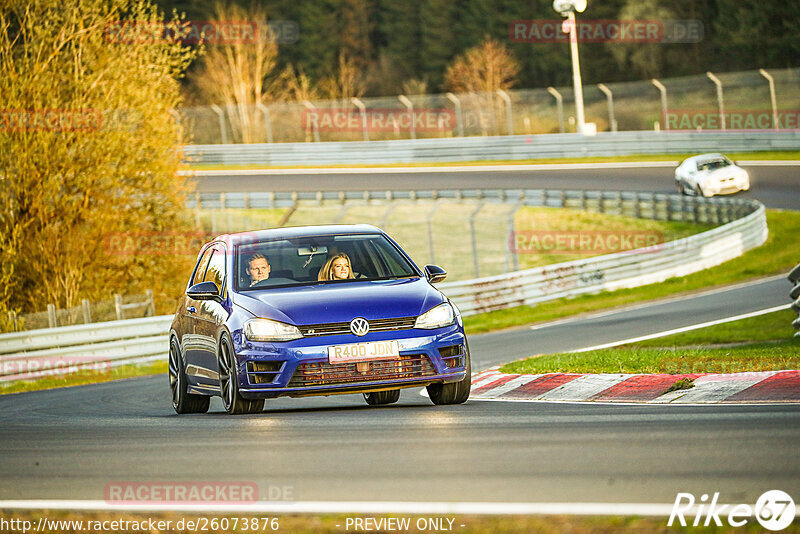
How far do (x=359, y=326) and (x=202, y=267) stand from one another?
2.90 meters

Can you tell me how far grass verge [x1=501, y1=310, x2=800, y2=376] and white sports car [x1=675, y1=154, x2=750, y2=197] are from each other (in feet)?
71.0

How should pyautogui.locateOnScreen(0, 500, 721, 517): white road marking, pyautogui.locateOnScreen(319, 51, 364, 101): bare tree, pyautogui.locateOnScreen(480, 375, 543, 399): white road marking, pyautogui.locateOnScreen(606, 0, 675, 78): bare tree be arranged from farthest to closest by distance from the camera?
1. pyautogui.locateOnScreen(319, 51, 364, 101): bare tree
2. pyautogui.locateOnScreen(606, 0, 675, 78): bare tree
3. pyautogui.locateOnScreen(480, 375, 543, 399): white road marking
4. pyautogui.locateOnScreen(0, 500, 721, 517): white road marking

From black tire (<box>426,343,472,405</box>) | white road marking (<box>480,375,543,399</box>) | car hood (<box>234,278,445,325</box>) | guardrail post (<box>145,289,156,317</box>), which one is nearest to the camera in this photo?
car hood (<box>234,278,445,325</box>)

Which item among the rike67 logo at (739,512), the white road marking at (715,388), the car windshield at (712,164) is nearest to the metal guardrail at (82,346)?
the white road marking at (715,388)

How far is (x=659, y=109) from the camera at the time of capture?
6266 centimetres

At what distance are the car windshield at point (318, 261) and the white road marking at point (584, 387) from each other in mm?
1636

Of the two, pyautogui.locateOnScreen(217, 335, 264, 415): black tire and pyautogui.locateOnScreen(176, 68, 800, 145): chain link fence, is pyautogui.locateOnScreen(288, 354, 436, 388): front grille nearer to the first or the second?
pyautogui.locateOnScreen(217, 335, 264, 415): black tire

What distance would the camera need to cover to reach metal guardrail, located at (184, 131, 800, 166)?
47781 millimetres

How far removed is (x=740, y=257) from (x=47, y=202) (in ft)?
56.0

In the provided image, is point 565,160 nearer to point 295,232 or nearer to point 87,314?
point 87,314

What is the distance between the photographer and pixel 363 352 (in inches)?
377

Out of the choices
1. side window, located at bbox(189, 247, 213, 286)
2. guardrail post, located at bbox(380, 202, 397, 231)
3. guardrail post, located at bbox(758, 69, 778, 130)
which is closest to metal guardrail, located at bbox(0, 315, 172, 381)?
guardrail post, located at bbox(380, 202, 397, 231)

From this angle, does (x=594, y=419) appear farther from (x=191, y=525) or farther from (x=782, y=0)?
(x=782, y=0)

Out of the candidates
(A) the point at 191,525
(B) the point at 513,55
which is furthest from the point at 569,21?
(A) the point at 191,525
